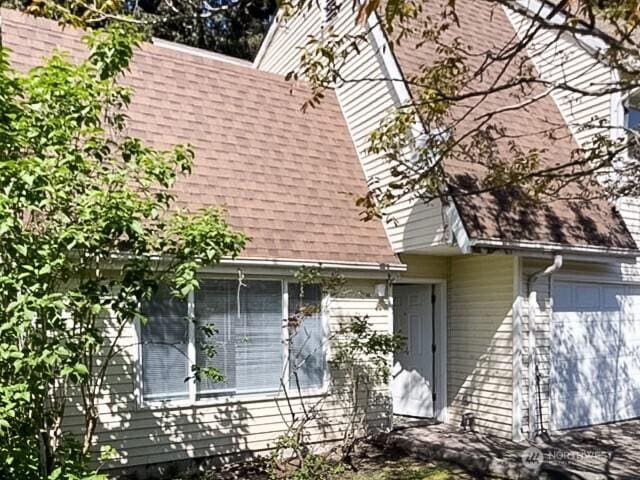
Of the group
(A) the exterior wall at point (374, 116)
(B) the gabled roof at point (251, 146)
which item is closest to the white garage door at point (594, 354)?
(A) the exterior wall at point (374, 116)

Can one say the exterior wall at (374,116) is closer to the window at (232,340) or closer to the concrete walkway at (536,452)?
the window at (232,340)

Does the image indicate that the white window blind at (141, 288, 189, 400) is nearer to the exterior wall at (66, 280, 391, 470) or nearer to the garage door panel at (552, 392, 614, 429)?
the exterior wall at (66, 280, 391, 470)

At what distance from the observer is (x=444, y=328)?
10219 millimetres

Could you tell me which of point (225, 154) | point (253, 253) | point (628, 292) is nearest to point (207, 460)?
point (253, 253)

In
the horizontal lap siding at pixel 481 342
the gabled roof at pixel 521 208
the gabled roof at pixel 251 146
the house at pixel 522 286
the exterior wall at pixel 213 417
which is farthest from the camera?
the horizontal lap siding at pixel 481 342

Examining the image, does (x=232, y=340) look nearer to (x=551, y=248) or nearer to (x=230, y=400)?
(x=230, y=400)

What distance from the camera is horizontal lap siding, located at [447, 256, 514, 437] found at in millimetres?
9016

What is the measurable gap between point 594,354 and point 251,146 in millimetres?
6909

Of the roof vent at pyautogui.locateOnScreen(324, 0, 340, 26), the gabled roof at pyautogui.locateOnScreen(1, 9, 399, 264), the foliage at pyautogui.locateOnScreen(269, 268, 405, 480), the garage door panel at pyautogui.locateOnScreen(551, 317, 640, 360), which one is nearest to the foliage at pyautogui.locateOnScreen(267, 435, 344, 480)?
the foliage at pyautogui.locateOnScreen(269, 268, 405, 480)

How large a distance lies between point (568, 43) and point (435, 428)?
25.6 feet

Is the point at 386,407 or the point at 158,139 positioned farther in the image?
the point at 386,407

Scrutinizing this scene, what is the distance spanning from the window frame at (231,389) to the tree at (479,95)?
1.98 meters

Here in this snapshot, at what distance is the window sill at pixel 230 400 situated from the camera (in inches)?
290

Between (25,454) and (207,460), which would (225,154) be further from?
(25,454)
